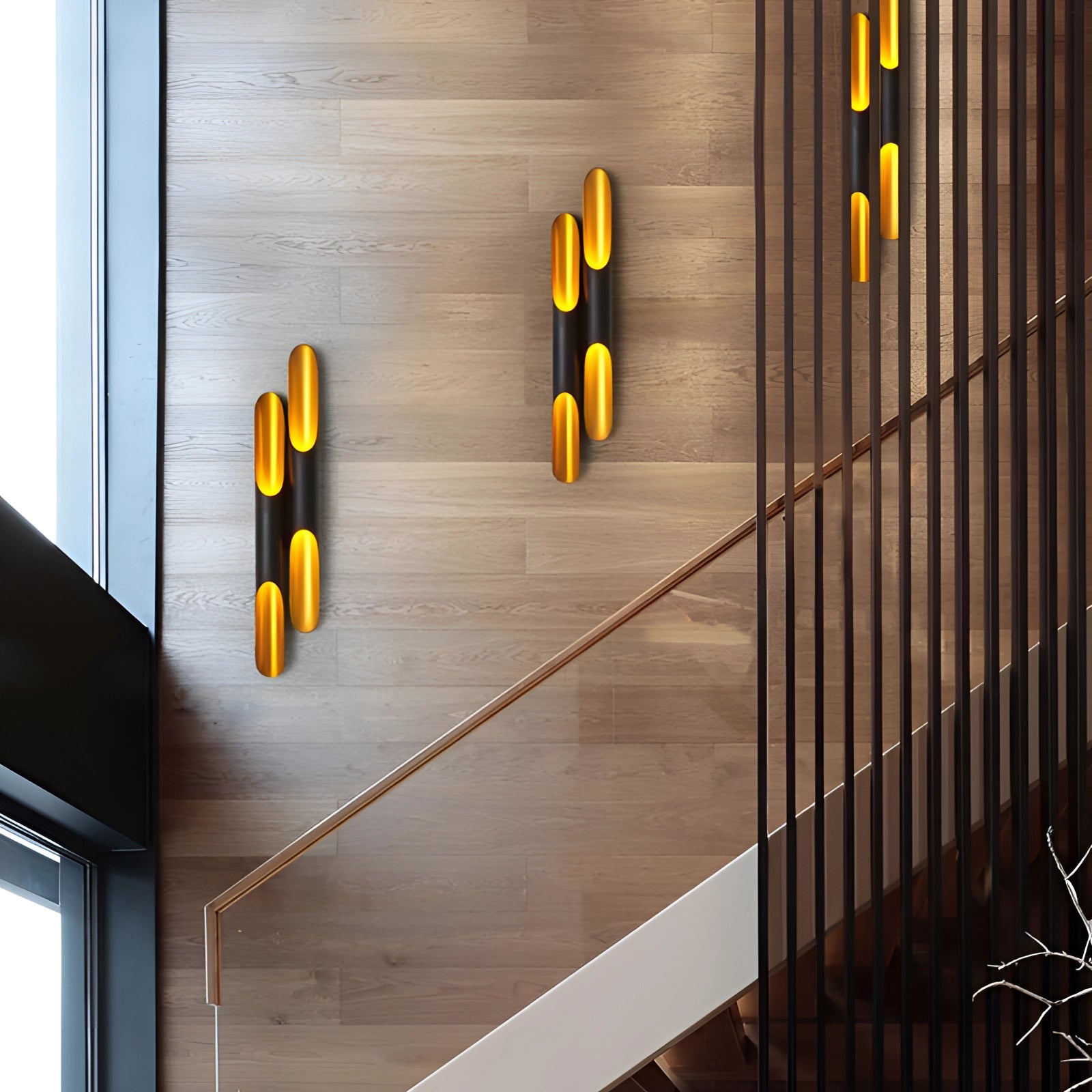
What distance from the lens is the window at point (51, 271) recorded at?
2982mm

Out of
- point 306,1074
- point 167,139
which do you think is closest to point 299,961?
point 306,1074

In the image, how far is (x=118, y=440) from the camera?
3.45 meters

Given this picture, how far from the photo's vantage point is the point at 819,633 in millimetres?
2383

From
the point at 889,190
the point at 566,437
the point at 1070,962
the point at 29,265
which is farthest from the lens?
the point at 566,437

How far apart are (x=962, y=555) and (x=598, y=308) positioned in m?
1.50

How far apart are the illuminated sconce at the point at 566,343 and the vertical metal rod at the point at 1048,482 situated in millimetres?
1407

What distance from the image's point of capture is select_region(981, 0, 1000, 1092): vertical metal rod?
2309mm

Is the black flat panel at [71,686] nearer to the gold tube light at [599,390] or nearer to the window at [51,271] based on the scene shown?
the window at [51,271]

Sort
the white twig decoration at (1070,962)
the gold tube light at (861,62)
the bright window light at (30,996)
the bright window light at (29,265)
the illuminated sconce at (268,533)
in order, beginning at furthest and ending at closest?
1. the illuminated sconce at (268,533)
2. the gold tube light at (861,62)
3. the bright window light at (29,265)
4. the bright window light at (30,996)
5. the white twig decoration at (1070,962)

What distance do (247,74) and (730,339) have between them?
1.75 meters

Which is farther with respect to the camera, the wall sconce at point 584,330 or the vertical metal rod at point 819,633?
the wall sconce at point 584,330

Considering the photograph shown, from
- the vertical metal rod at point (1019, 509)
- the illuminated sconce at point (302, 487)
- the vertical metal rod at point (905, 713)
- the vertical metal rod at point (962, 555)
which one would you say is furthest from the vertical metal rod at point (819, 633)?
the illuminated sconce at point (302, 487)

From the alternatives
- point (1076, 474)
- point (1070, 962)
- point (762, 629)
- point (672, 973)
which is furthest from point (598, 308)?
point (1070, 962)

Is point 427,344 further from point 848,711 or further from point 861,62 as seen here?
point 848,711
